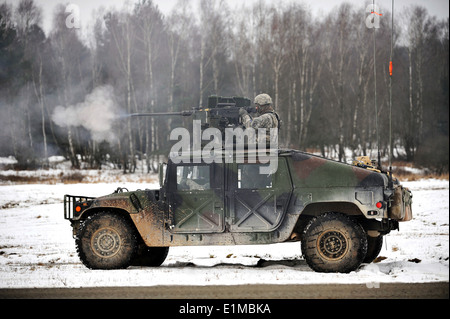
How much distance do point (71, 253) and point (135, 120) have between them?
23722 mm

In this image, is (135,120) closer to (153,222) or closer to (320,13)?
(320,13)

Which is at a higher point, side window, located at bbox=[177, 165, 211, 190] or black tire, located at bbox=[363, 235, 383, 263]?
side window, located at bbox=[177, 165, 211, 190]

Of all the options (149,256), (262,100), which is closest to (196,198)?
(149,256)

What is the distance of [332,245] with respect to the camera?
8.12 metres

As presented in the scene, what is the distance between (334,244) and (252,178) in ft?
4.91

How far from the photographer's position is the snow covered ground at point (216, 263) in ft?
25.4

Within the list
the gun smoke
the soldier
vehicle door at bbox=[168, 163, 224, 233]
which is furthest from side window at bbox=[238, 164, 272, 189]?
the gun smoke

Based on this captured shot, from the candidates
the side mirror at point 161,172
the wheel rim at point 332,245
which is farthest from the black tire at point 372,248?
the side mirror at point 161,172

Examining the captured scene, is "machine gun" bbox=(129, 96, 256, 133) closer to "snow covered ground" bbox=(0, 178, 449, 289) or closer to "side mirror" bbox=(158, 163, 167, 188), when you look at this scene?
"side mirror" bbox=(158, 163, 167, 188)

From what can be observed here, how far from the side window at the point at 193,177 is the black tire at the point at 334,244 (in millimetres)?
1660

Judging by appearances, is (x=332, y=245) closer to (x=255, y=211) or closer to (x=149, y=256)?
(x=255, y=211)

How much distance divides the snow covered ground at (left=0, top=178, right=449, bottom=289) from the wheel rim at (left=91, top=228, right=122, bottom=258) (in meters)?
0.32

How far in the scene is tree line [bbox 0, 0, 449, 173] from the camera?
96.8 feet

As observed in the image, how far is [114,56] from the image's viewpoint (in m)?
33.1
